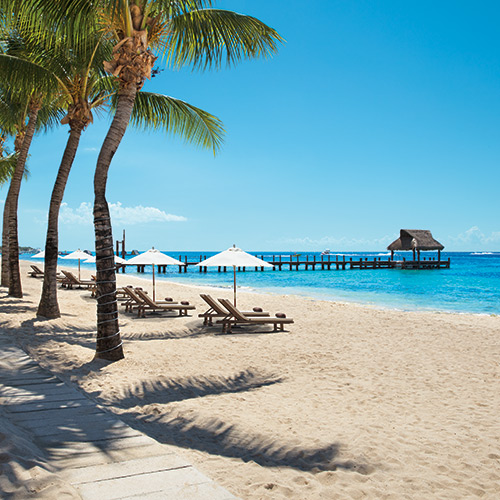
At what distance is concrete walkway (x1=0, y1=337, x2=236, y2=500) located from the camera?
8.89 ft

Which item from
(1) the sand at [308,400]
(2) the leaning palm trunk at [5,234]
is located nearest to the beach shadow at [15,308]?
(1) the sand at [308,400]

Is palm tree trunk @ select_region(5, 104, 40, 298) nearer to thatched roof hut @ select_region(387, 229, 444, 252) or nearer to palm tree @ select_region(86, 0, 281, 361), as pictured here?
palm tree @ select_region(86, 0, 281, 361)

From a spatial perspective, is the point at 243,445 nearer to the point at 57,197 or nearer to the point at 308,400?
the point at 308,400

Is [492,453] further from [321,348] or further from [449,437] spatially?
[321,348]

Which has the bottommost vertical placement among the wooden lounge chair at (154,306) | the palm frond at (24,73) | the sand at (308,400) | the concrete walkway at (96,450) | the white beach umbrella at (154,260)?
the sand at (308,400)

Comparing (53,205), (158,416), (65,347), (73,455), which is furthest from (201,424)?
(53,205)

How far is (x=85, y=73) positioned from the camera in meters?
9.34

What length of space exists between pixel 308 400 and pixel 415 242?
159 feet

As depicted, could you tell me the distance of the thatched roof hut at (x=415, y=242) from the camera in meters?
50.6

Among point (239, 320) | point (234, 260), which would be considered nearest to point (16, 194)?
point (234, 260)

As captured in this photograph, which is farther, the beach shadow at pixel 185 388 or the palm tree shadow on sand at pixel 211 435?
the beach shadow at pixel 185 388

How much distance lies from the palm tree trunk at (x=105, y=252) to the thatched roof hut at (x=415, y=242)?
47.8 metres

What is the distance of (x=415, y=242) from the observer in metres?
50.3

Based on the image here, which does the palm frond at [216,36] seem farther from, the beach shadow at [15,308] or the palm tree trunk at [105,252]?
the beach shadow at [15,308]
